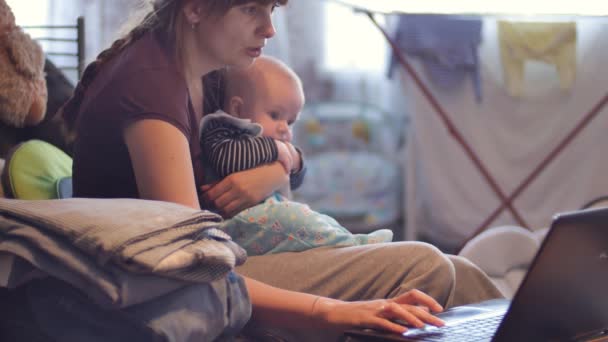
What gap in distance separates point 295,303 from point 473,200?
294 centimetres

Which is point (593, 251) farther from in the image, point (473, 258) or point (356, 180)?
point (356, 180)

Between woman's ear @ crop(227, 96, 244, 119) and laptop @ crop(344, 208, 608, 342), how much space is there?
2.00 feet

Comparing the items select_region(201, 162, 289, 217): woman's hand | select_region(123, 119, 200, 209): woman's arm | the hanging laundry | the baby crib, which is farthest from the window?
select_region(123, 119, 200, 209): woman's arm

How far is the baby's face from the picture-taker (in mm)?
1662

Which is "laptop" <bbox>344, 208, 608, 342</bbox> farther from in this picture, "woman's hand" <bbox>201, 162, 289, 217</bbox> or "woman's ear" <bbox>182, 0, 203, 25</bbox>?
A: "woman's ear" <bbox>182, 0, 203, 25</bbox>

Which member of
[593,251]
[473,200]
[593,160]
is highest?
[593,251]

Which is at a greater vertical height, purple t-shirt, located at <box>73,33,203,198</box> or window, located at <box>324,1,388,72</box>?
purple t-shirt, located at <box>73,33,203,198</box>

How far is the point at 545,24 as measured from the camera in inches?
147

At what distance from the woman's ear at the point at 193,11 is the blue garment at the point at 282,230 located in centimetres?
35

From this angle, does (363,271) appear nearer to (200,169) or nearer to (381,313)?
(381,313)

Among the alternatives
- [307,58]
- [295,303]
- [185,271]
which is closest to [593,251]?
[295,303]

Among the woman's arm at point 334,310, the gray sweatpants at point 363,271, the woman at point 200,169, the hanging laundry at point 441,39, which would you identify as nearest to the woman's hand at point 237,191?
the woman at point 200,169

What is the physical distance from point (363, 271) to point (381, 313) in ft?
0.68

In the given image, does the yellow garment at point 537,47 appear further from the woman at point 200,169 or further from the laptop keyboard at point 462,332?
the laptop keyboard at point 462,332
